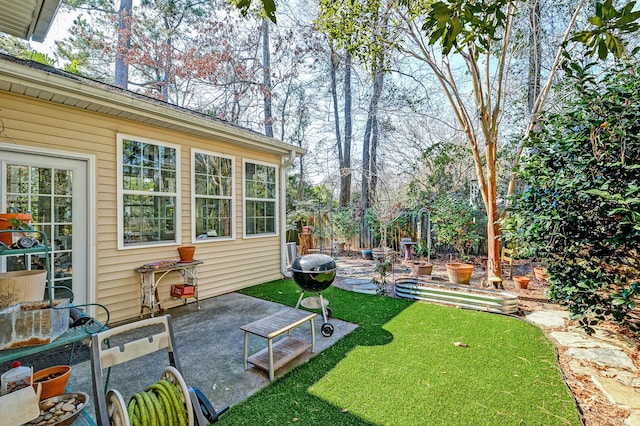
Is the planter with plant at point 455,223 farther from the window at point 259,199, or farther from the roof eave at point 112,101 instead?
the roof eave at point 112,101

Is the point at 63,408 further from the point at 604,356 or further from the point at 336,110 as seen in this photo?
the point at 336,110

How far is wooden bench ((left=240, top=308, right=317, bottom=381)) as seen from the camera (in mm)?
2754

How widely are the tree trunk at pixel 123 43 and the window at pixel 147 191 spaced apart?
8.11 m

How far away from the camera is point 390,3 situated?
476 cm

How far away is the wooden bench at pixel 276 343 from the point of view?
108 inches

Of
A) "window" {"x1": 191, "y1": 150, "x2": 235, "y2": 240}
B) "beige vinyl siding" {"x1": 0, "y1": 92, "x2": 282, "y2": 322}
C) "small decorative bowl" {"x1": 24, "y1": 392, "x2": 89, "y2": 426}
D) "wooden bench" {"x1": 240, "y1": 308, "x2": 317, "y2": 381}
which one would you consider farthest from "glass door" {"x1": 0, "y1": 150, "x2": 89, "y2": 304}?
"wooden bench" {"x1": 240, "y1": 308, "x2": 317, "y2": 381}

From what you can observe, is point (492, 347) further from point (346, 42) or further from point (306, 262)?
point (346, 42)

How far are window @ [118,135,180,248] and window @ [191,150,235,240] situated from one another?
1.21 feet

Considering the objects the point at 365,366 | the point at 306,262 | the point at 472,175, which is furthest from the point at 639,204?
the point at 472,175

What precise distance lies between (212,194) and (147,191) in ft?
3.70

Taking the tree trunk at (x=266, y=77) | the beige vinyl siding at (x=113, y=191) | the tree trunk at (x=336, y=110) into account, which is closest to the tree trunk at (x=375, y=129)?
the tree trunk at (x=336, y=110)

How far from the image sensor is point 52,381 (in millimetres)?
1771

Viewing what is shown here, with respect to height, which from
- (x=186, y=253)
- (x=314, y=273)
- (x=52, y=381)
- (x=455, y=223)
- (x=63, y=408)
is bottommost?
(x=63, y=408)

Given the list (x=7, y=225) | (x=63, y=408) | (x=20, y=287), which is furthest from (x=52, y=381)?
(x=7, y=225)
